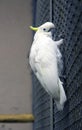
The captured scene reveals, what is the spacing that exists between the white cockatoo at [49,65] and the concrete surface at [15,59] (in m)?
1.44

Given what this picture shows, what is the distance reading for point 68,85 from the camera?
2.94 feet

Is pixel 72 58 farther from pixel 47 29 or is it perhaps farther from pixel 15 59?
pixel 15 59

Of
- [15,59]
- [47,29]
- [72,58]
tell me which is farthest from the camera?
[15,59]

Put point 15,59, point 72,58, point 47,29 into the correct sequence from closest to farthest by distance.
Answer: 1. point 72,58
2. point 47,29
3. point 15,59

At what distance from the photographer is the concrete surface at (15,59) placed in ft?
7.62

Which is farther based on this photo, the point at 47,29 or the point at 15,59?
the point at 15,59

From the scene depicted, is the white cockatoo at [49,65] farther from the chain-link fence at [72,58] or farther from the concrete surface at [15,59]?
the concrete surface at [15,59]

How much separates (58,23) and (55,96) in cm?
33

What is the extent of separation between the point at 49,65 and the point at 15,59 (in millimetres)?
1528

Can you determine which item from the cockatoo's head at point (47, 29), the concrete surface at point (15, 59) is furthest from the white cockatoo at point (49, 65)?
the concrete surface at point (15, 59)

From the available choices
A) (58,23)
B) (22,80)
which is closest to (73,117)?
(58,23)

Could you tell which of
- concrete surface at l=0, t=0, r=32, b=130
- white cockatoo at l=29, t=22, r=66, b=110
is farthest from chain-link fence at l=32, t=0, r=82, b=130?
concrete surface at l=0, t=0, r=32, b=130

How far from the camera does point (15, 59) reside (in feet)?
7.73

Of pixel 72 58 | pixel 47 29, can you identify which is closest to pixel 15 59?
pixel 47 29
